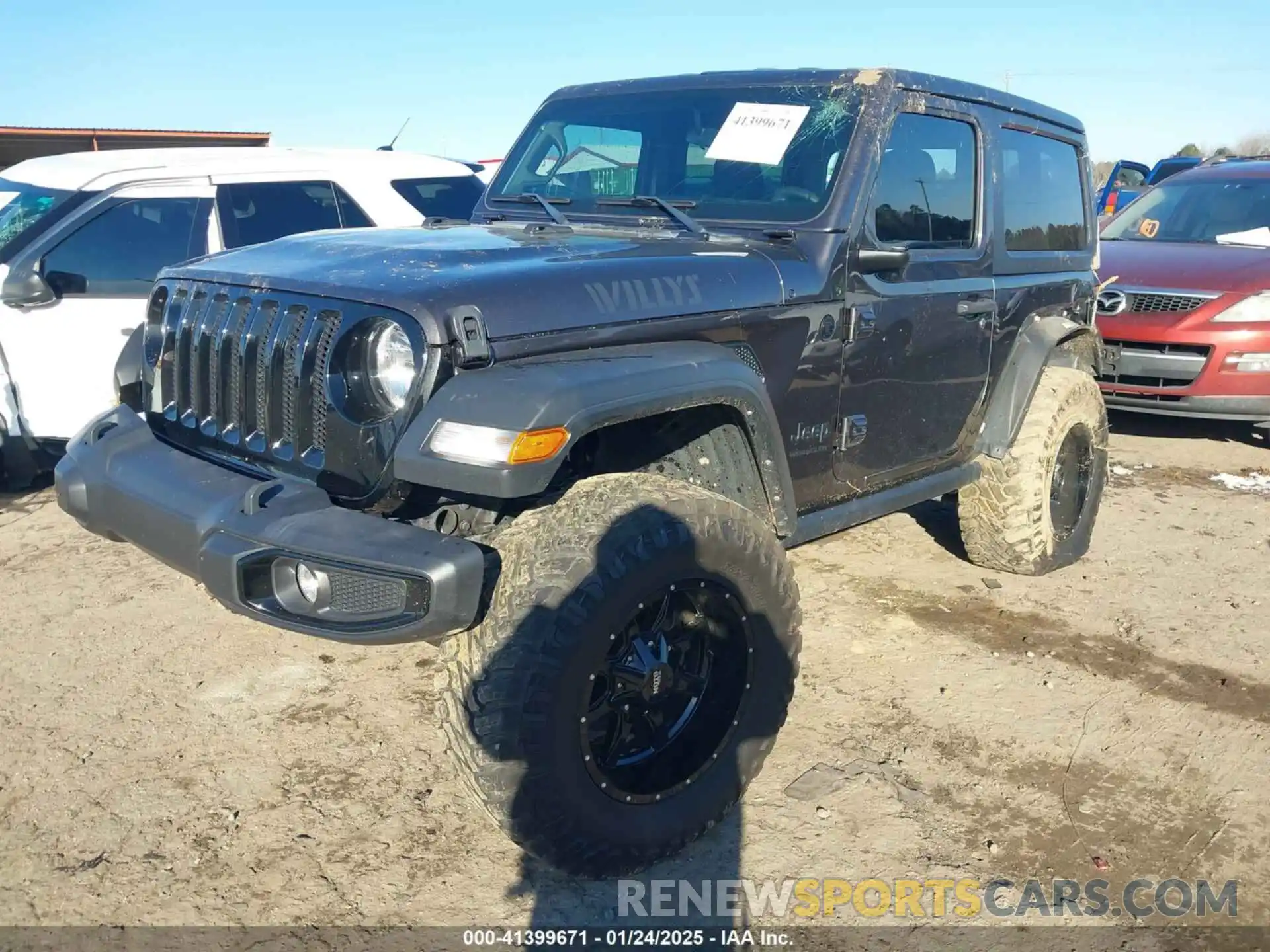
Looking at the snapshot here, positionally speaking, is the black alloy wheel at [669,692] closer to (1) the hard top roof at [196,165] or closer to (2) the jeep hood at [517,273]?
(2) the jeep hood at [517,273]

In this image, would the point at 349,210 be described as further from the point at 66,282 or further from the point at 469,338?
the point at 469,338

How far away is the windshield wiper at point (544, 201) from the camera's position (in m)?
3.68

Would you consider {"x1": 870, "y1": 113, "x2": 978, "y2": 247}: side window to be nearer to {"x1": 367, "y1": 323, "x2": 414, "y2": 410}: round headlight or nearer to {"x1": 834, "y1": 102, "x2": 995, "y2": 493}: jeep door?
{"x1": 834, "y1": 102, "x2": 995, "y2": 493}: jeep door

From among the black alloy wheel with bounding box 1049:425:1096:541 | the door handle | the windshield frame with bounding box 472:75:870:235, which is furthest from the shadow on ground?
the windshield frame with bounding box 472:75:870:235

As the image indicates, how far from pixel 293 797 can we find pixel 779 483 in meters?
1.67

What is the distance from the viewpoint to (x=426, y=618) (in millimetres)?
2225

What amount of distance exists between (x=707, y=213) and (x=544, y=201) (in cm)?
70

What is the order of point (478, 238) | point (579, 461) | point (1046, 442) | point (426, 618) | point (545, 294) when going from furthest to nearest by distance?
point (1046, 442) → point (478, 238) → point (579, 461) → point (545, 294) → point (426, 618)

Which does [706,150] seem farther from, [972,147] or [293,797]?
[293,797]

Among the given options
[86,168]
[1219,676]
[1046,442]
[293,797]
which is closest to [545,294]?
[293,797]

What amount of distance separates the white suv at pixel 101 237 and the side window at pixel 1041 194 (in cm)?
306

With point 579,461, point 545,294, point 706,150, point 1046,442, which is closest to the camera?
point 545,294

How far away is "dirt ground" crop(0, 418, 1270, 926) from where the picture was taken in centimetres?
267

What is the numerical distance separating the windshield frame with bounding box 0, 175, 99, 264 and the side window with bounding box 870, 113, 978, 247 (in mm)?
4271
